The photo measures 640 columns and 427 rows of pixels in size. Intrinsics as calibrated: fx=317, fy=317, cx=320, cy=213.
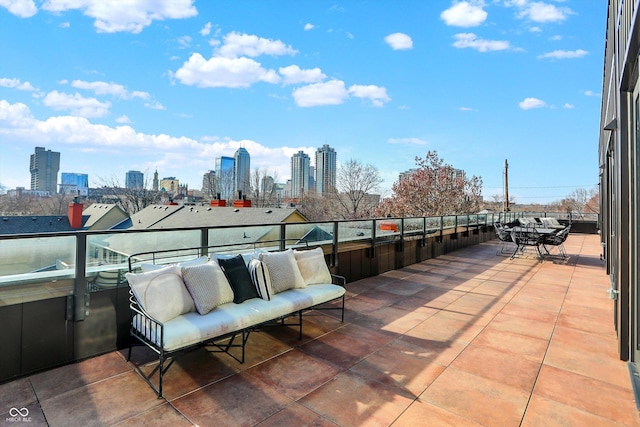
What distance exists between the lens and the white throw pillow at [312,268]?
3.72 m

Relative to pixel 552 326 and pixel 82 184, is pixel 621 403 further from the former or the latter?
pixel 82 184

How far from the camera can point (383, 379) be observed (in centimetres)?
246

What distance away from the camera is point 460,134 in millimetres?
20500

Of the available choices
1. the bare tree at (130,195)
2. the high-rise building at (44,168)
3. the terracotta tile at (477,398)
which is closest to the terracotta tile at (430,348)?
the terracotta tile at (477,398)

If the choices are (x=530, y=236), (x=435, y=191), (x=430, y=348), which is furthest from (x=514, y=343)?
(x=435, y=191)

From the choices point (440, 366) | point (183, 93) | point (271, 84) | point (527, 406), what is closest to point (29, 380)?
point (440, 366)

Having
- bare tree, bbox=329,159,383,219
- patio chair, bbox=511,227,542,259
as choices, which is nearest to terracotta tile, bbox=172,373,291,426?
patio chair, bbox=511,227,542,259

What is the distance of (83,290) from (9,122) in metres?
37.3

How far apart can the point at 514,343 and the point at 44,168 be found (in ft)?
138

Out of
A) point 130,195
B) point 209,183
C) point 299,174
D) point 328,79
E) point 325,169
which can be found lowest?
point 130,195

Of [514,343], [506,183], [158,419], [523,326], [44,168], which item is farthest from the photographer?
[44,168]

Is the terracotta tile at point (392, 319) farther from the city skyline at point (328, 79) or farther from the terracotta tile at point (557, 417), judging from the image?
the city skyline at point (328, 79)

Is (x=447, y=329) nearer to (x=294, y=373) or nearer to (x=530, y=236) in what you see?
(x=294, y=373)

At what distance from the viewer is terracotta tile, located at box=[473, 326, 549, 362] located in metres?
2.96
